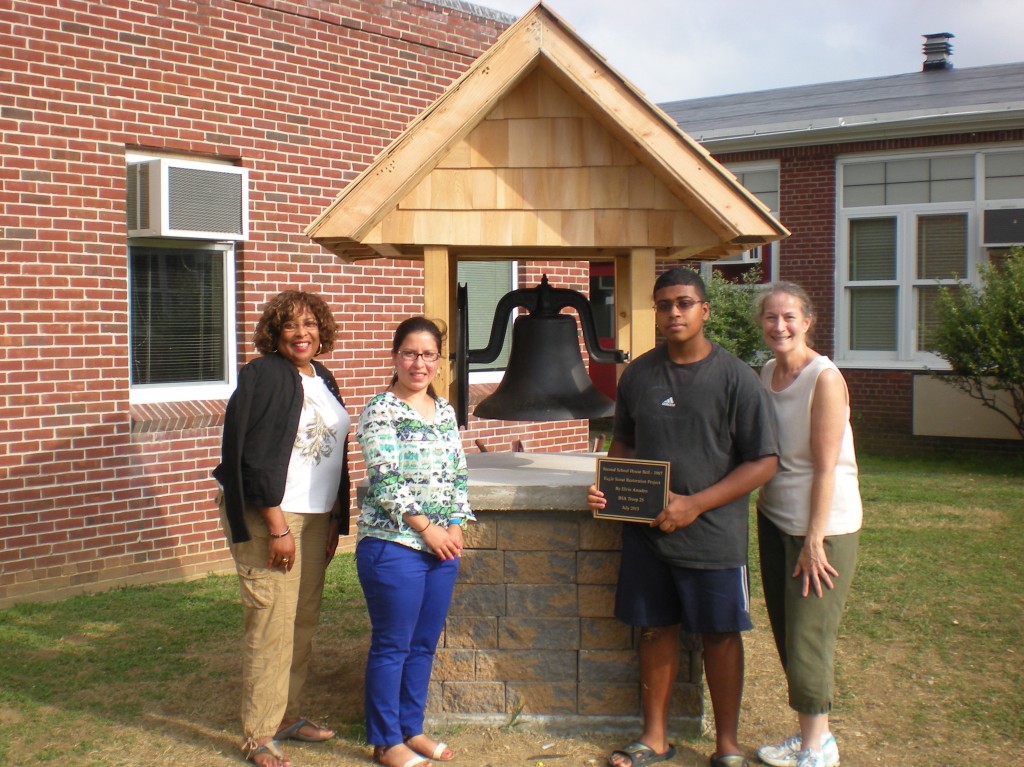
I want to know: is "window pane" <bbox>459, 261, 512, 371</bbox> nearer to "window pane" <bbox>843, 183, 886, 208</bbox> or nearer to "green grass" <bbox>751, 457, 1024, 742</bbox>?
"green grass" <bbox>751, 457, 1024, 742</bbox>

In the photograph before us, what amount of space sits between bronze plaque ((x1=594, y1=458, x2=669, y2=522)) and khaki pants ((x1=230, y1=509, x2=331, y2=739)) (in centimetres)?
117

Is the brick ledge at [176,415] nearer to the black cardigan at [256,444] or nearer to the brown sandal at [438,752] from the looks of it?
the black cardigan at [256,444]

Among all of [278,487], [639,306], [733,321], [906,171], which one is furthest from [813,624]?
[906,171]

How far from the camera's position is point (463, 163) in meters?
4.63

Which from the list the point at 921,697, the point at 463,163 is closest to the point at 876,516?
the point at 921,697

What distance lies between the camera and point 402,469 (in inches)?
161

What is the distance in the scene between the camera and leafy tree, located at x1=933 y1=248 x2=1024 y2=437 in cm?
1191

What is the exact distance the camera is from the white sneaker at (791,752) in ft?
14.0

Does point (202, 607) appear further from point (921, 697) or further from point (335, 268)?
point (921, 697)

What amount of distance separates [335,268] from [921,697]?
5085 mm

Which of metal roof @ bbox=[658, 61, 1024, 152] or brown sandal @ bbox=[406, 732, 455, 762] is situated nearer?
brown sandal @ bbox=[406, 732, 455, 762]

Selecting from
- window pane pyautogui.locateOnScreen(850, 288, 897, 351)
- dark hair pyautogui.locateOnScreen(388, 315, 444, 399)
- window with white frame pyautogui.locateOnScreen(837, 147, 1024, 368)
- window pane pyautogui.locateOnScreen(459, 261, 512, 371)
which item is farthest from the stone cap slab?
window pane pyautogui.locateOnScreen(850, 288, 897, 351)

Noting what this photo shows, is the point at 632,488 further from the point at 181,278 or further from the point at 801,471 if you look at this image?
the point at 181,278

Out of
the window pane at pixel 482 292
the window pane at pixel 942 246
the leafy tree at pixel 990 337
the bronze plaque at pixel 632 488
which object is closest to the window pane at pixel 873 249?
the window pane at pixel 942 246
